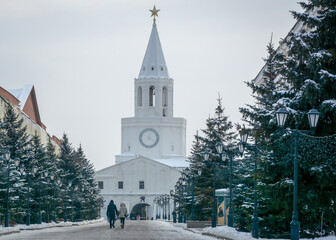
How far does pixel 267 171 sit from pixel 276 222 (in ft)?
15.1

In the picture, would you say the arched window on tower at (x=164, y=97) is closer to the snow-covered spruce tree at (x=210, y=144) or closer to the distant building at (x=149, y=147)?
the distant building at (x=149, y=147)

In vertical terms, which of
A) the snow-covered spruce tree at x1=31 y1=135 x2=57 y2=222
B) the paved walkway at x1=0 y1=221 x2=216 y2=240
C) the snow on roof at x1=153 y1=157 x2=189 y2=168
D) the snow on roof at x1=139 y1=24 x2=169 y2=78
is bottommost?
the paved walkway at x1=0 y1=221 x2=216 y2=240

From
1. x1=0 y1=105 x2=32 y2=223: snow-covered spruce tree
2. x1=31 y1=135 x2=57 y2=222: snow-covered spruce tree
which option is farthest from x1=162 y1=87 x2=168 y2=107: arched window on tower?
x1=0 y1=105 x2=32 y2=223: snow-covered spruce tree

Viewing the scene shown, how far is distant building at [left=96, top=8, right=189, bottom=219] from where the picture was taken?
146 m

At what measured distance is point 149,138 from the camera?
6275 inches

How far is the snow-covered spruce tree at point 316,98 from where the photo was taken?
2259 cm

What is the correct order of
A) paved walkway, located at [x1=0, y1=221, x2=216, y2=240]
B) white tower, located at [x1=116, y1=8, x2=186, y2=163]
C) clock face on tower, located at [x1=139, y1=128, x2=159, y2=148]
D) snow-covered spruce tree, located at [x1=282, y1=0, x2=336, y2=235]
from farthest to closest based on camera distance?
clock face on tower, located at [x1=139, y1=128, x2=159, y2=148]
white tower, located at [x1=116, y1=8, x2=186, y2=163]
paved walkway, located at [x1=0, y1=221, x2=216, y2=240]
snow-covered spruce tree, located at [x1=282, y1=0, x2=336, y2=235]

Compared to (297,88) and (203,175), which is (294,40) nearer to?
(297,88)

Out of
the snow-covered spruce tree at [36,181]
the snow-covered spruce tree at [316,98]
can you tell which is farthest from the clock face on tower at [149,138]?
the snow-covered spruce tree at [316,98]

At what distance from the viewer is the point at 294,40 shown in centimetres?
2320

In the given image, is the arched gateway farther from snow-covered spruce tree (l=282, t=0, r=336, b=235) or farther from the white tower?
snow-covered spruce tree (l=282, t=0, r=336, b=235)

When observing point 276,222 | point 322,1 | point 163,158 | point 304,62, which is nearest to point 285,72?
point 304,62

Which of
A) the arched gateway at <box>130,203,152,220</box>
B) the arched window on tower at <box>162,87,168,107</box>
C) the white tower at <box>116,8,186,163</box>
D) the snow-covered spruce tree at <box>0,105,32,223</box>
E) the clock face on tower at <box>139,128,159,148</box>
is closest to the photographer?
the snow-covered spruce tree at <box>0,105,32,223</box>

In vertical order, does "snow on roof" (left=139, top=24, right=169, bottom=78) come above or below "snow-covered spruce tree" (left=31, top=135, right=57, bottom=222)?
above
